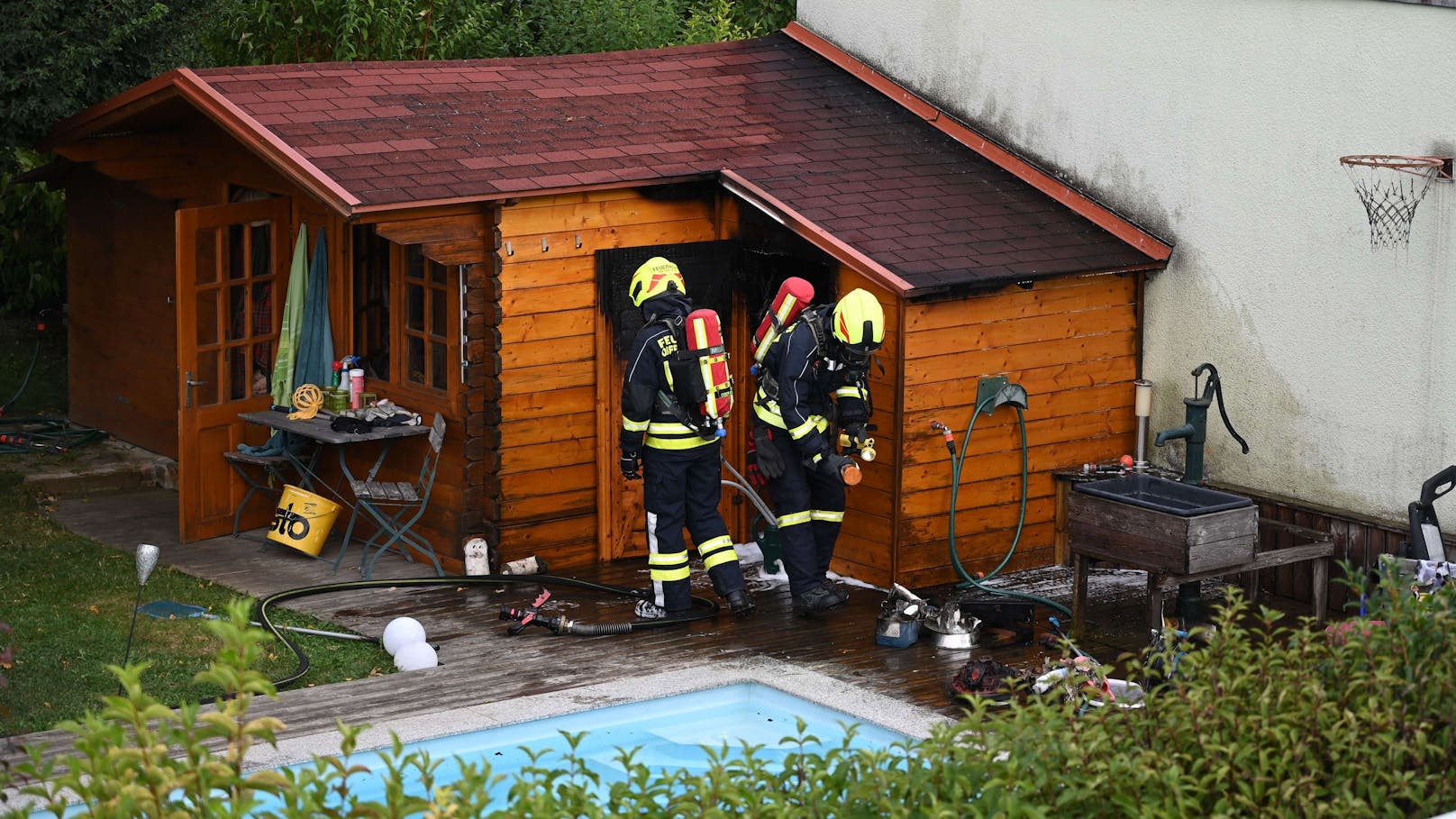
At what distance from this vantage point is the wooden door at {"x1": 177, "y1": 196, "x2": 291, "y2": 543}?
11.4 m

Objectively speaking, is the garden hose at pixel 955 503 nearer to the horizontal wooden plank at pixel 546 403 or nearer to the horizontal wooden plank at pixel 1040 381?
the horizontal wooden plank at pixel 1040 381

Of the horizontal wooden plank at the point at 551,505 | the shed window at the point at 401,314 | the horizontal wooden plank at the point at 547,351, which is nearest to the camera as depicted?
the horizontal wooden plank at the point at 547,351

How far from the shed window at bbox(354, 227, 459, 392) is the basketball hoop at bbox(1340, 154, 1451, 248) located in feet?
16.5

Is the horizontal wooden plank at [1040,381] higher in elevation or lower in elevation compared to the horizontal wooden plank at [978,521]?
higher

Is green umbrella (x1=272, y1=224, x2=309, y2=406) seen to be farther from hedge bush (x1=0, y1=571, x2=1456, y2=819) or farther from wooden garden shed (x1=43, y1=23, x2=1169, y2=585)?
hedge bush (x1=0, y1=571, x2=1456, y2=819)

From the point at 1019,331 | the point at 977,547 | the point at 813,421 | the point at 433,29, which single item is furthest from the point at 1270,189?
the point at 433,29

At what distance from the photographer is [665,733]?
8578 mm

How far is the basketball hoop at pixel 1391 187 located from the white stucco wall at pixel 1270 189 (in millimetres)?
70

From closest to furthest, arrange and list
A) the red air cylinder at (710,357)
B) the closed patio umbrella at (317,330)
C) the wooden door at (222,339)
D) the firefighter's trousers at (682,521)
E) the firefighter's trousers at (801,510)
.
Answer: the red air cylinder at (710,357)
the firefighter's trousers at (682,521)
the firefighter's trousers at (801,510)
the wooden door at (222,339)
the closed patio umbrella at (317,330)

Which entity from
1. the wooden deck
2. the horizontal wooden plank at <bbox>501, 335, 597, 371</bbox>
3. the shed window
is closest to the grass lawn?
the wooden deck

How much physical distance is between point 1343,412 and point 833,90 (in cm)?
405

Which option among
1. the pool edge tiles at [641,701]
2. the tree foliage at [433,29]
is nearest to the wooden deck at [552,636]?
the pool edge tiles at [641,701]

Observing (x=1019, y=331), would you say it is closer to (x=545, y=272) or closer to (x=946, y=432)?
(x=946, y=432)

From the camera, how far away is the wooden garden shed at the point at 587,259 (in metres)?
10.5
